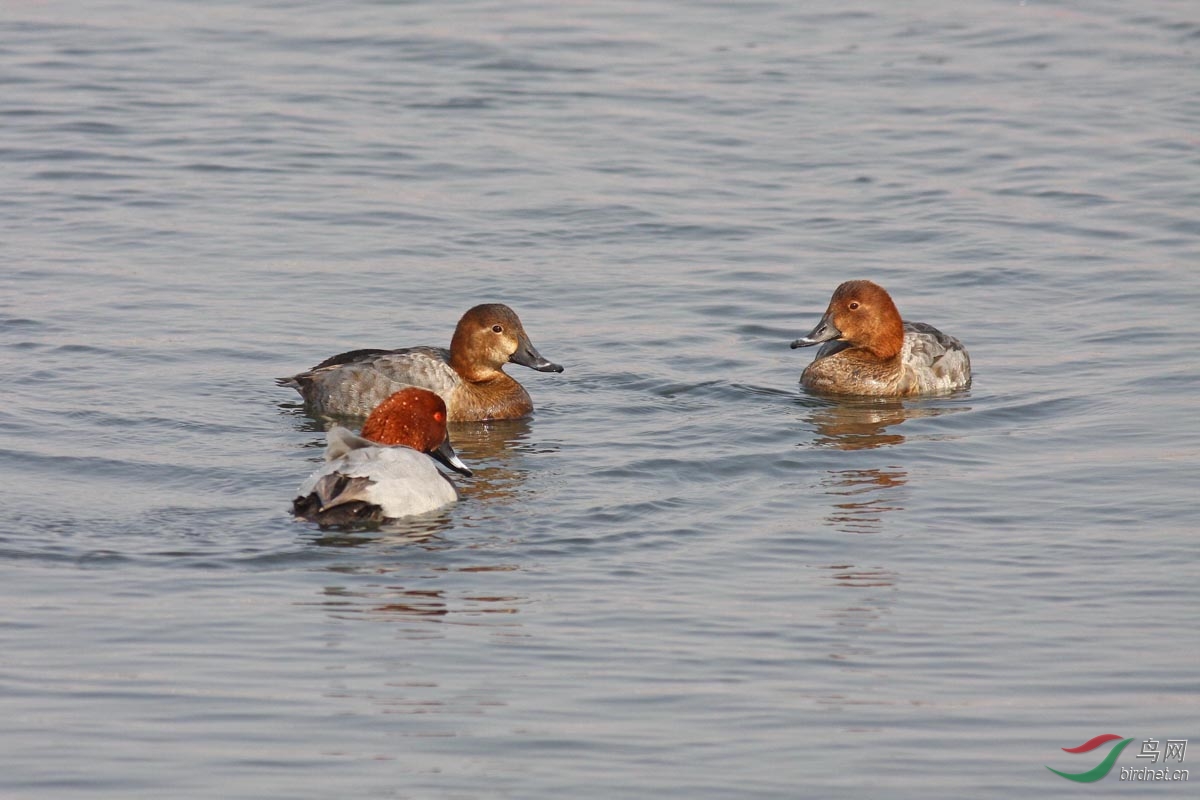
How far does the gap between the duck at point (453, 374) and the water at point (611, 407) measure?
28 cm

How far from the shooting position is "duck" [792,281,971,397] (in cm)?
1345

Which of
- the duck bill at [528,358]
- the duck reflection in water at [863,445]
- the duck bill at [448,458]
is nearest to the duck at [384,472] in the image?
the duck bill at [448,458]

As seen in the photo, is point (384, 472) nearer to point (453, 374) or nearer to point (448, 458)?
point (448, 458)

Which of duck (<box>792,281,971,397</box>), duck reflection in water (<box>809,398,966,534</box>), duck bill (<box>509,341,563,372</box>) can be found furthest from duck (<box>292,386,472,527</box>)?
duck (<box>792,281,971,397</box>)

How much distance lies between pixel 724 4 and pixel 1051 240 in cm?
1118

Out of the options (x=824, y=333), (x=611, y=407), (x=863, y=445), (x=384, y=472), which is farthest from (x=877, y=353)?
(x=384, y=472)

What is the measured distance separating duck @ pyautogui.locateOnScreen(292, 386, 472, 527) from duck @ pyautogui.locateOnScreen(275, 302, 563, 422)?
81.4 inches

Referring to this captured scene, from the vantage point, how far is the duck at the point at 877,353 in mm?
13453

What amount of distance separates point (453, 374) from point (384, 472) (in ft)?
11.3

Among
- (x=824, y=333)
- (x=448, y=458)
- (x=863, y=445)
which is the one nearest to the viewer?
(x=448, y=458)

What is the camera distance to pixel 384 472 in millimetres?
9680

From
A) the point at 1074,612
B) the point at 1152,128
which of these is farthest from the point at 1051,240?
the point at 1074,612

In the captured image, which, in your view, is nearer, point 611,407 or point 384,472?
point 384,472

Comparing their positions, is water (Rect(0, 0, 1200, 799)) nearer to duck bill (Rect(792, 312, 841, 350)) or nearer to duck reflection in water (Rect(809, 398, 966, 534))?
duck reflection in water (Rect(809, 398, 966, 534))
